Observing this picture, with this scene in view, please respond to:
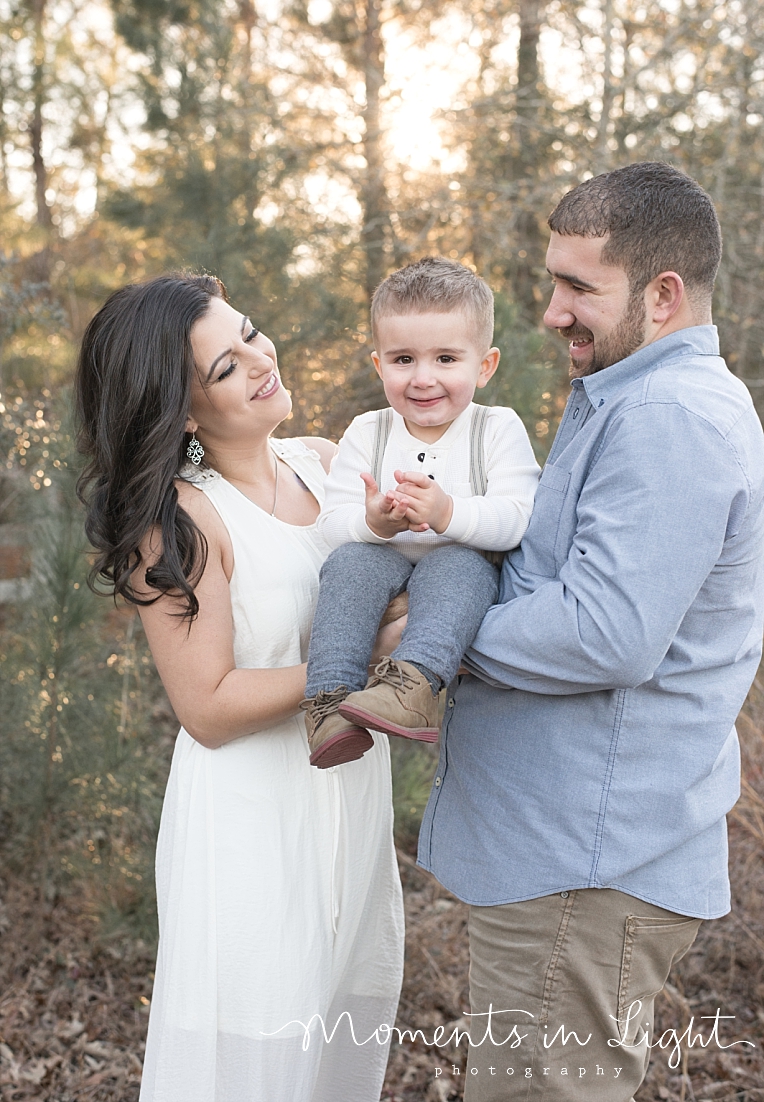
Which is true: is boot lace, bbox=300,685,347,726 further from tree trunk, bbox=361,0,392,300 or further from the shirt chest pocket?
tree trunk, bbox=361,0,392,300

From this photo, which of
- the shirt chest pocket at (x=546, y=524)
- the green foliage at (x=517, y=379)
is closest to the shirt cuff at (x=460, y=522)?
the shirt chest pocket at (x=546, y=524)

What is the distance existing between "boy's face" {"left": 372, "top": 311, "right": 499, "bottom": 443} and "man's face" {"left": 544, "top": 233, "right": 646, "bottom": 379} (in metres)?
0.30

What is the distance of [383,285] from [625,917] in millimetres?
1381

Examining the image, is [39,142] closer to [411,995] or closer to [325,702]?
[411,995]

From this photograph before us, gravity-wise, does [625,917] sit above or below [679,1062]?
above

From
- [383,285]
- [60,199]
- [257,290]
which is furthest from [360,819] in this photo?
[60,199]

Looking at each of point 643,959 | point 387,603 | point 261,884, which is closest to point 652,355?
point 387,603

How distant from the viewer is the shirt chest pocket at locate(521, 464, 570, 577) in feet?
6.08

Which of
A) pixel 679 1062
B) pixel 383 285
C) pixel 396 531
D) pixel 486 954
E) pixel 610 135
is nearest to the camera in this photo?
pixel 486 954

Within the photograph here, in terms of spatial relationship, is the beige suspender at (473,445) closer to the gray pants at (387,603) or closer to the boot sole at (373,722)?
the gray pants at (387,603)

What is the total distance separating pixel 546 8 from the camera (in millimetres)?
7555

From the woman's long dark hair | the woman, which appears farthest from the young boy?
the woman's long dark hair

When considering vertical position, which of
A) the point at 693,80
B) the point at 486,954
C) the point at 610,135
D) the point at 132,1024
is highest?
the point at 693,80

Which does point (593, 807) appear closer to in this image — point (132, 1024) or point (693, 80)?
point (132, 1024)
